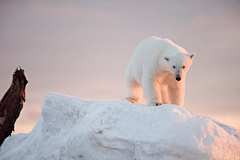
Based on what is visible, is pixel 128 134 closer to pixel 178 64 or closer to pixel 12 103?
pixel 178 64

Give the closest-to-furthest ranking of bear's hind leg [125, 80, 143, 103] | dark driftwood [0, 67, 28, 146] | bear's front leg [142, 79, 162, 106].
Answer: dark driftwood [0, 67, 28, 146], bear's front leg [142, 79, 162, 106], bear's hind leg [125, 80, 143, 103]

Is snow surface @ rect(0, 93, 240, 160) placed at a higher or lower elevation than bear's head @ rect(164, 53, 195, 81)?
lower

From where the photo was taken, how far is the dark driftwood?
591 cm

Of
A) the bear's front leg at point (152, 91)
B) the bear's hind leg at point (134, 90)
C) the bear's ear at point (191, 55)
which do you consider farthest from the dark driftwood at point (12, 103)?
the bear's ear at point (191, 55)

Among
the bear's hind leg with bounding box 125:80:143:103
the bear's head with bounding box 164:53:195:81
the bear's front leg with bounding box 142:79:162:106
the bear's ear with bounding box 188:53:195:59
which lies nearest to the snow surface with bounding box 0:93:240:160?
the bear's front leg with bounding box 142:79:162:106

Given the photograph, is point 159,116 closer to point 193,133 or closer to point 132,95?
point 193,133

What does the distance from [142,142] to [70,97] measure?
3343mm

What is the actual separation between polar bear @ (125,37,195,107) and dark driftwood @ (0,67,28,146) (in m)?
4.23

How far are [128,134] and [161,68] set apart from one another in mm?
3392

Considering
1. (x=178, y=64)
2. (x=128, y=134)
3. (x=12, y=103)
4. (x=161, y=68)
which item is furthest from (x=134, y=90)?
(x=12, y=103)

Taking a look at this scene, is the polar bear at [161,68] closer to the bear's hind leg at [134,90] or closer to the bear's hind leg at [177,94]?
the bear's hind leg at [177,94]

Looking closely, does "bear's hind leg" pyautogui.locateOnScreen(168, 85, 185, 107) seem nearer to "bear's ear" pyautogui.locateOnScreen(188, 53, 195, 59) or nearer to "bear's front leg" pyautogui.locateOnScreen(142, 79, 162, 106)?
"bear's front leg" pyautogui.locateOnScreen(142, 79, 162, 106)

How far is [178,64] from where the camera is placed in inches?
259

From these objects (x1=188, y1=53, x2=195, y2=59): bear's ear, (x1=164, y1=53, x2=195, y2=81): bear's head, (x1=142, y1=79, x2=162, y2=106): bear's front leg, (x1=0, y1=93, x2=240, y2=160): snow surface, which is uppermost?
(x1=188, y1=53, x2=195, y2=59): bear's ear
